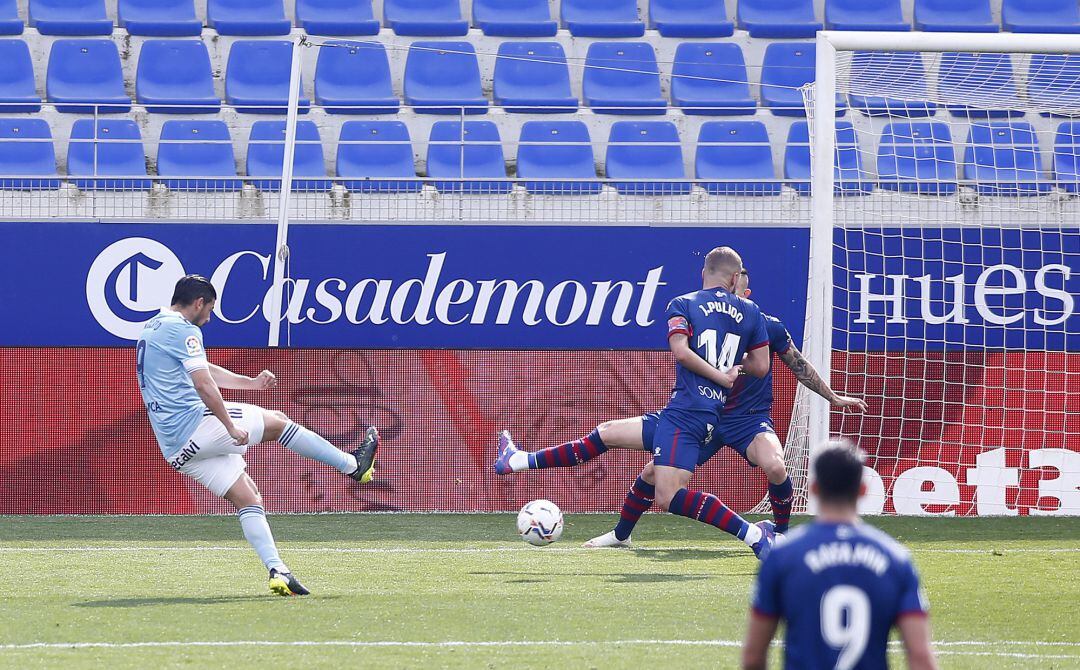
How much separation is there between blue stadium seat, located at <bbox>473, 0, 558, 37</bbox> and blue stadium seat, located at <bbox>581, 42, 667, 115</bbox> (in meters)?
0.75

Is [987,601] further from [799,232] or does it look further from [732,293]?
[799,232]

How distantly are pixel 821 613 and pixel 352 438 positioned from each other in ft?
29.1

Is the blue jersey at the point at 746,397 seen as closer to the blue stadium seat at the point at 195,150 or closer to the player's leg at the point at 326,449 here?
the player's leg at the point at 326,449

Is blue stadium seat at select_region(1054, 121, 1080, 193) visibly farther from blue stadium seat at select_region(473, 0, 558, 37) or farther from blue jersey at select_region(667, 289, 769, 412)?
blue jersey at select_region(667, 289, 769, 412)

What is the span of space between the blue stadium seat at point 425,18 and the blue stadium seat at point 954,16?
5522mm

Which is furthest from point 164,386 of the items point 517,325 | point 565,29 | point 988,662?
point 565,29

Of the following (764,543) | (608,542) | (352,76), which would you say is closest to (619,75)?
(352,76)

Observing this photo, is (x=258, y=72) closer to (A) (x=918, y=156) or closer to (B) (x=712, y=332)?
(A) (x=918, y=156)

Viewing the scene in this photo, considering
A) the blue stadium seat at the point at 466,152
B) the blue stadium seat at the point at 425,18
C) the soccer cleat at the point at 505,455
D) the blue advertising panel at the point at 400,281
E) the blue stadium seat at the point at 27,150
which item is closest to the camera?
the soccer cleat at the point at 505,455

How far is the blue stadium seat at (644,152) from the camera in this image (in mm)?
15273

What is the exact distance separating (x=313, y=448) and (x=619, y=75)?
10.1 metres

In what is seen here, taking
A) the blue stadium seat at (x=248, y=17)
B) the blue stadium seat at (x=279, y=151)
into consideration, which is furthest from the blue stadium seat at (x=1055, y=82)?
the blue stadium seat at (x=248, y=17)

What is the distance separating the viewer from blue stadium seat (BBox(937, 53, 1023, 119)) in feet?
38.1

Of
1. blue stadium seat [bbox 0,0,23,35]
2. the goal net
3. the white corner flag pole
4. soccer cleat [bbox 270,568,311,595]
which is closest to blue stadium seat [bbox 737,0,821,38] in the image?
the goal net
